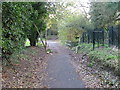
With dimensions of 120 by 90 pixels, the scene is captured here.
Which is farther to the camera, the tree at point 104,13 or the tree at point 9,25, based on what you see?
the tree at point 104,13

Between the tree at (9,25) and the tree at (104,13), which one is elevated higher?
the tree at (104,13)

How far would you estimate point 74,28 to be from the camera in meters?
20.2

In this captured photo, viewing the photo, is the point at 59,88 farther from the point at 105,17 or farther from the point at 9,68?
the point at 105,17

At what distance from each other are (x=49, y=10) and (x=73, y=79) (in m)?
10.7

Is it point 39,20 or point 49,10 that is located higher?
point 49,10

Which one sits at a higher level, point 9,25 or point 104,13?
point 104,13

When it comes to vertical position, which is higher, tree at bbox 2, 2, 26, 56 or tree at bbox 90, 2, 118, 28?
tree at bbox 90, 2, 118, 28

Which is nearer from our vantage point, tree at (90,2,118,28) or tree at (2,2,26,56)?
tree at (2,2,26,56)

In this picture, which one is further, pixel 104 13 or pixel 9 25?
pixel 104 13

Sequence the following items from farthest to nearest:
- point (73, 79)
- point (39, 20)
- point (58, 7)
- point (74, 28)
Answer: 1. point (74, 28)
2. point (58, 7)
3. point (39, 20)
4. point (73, 79)

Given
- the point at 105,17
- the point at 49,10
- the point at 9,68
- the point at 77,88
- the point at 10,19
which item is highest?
the point at 49,10

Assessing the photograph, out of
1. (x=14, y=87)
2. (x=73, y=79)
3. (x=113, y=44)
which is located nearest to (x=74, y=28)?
(x=113, y=44)

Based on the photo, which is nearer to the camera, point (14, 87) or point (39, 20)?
point (14, 87)

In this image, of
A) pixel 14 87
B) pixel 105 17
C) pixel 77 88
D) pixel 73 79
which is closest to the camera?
pixel 14 87
